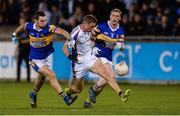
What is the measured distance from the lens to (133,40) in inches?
1102

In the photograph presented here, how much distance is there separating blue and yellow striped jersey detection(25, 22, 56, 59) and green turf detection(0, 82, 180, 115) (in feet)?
4.05

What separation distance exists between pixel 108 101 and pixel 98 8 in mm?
8609

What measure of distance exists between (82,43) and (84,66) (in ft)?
1.78

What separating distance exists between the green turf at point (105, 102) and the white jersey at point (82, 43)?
3.98 feet

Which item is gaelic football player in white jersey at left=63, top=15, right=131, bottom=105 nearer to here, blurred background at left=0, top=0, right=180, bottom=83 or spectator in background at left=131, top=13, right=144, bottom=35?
blurred background at left=0, top=0, right=180, bottom=83

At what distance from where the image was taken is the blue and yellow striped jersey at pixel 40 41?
18203 mm

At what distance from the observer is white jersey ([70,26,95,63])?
17.8 m

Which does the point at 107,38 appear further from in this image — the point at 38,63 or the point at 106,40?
the point at 38,63

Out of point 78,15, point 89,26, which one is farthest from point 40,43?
point 78,15

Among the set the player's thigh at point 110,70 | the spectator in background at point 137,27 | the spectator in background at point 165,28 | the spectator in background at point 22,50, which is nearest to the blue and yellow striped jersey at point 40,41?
the player's thigh at point 110,70

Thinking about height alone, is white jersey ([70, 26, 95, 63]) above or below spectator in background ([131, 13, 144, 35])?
above

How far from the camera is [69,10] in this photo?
31016 millimetres

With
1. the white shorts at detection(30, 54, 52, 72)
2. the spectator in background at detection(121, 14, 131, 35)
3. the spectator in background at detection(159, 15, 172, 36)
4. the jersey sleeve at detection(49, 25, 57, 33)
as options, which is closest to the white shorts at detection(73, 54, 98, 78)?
the white shorts at detection(30, 54, 52, 72)

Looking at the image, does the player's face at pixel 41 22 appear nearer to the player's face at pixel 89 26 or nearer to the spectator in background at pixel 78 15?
the player's face at pixel 89 26
